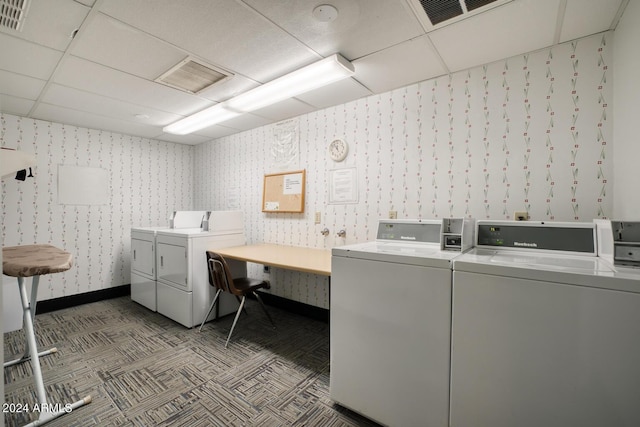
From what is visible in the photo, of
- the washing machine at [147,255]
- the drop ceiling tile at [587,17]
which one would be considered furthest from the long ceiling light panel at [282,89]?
the drop ceiling tile at [587,17]

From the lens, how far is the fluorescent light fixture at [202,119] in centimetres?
293

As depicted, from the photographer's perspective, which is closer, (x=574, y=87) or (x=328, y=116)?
(x=574, y=87)

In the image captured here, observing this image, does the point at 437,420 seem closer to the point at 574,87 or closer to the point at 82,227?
the point at 574,87

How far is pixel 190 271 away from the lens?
2854 millimetres

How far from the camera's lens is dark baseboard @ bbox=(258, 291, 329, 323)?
306 centimetres

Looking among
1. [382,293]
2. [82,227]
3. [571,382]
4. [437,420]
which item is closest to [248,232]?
[82,227]

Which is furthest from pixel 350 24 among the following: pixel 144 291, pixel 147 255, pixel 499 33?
pixel 144 291

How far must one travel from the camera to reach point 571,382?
1092 mm

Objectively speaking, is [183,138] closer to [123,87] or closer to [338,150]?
[123,87]

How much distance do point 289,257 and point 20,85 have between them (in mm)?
2830

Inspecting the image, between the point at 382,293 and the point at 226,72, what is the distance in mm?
2061

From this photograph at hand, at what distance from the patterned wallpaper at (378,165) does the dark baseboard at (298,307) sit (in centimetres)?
8

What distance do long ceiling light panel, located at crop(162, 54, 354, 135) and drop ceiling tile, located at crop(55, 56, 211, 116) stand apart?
0.17 metres

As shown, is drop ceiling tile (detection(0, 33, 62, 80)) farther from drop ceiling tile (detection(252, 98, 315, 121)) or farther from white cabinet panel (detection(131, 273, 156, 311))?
white cabinet panel (detection(131, 273, 156, 311))
